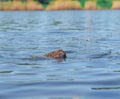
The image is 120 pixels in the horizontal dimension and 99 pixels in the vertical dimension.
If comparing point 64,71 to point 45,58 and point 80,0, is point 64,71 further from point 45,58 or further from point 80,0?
point 80,0

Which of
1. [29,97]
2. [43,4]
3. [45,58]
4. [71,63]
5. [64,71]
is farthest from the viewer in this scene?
[43,4]

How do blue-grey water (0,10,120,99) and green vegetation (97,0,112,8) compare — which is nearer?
blue-grey water (0,10,120,99)

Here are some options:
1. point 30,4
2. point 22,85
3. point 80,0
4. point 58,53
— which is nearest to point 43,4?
point 30,4

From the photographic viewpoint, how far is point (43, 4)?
90.1 meters

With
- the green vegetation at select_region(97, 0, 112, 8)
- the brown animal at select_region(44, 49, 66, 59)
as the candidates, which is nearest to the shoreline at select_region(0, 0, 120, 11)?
the green vegetation at select_region(97, 0, 112, 8)

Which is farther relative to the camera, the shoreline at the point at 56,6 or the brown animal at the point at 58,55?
the shoreline at the point at 56,6

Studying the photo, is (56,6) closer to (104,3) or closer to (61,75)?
(104,3)

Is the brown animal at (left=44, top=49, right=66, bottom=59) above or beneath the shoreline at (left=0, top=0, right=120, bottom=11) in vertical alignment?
above

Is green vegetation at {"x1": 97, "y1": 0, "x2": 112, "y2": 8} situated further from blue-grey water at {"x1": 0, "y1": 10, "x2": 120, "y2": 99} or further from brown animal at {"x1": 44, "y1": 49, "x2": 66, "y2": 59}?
brown animal at {"x1": 44, "y1": 49, "x2": 66, "y2": 59}

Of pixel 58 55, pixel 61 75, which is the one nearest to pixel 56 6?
pixel 58 55

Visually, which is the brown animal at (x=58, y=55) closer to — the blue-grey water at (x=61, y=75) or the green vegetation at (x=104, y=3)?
the blue-grey water at (x=61, y=75)

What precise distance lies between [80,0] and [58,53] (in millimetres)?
67764

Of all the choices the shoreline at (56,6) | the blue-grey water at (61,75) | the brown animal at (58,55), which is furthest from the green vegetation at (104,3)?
the brown animal at (58,55)

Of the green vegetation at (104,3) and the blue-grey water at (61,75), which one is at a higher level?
A: the blue-grey water at (61,75)
